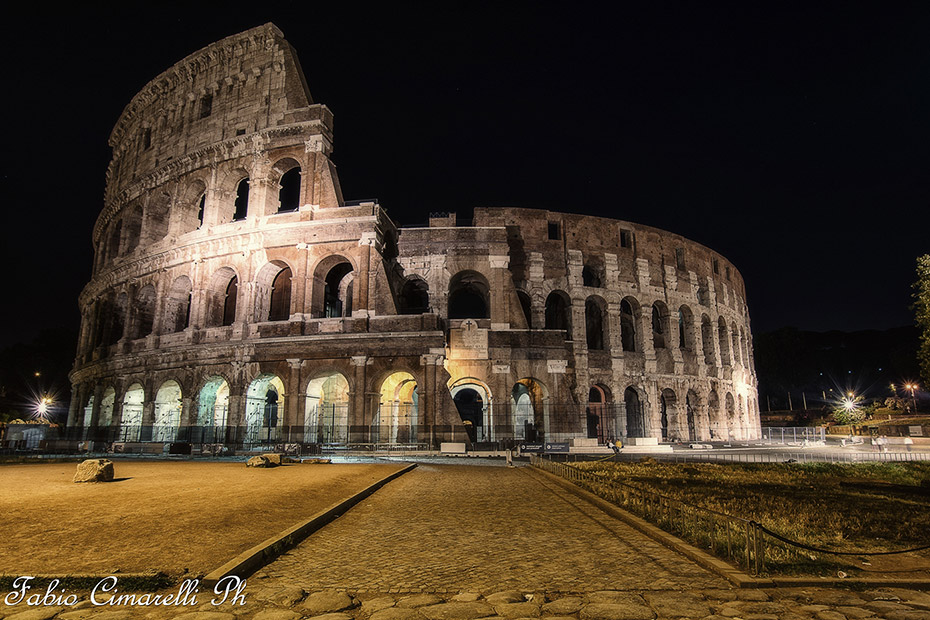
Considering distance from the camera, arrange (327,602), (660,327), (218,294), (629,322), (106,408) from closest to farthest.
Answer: (327,602), (218,294), (106,408), (660,327), (629,322)

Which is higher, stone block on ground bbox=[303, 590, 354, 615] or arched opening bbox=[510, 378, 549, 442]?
arched opening bbox=[510, 378, 549, 442]

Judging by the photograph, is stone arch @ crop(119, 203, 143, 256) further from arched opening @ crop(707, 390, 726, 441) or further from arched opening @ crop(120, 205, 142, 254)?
arched opening @ crop(707, 390, 726, 441)

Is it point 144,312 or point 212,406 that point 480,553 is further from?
→ point 144,312

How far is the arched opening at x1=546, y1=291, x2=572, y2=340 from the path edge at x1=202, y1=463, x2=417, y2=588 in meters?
24.7

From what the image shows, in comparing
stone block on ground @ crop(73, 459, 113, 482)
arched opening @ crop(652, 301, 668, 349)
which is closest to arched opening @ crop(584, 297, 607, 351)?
arched opening @ crop(652, 301, 668, 349)

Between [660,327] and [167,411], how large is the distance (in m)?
28.4

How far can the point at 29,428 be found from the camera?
30719 millimetres

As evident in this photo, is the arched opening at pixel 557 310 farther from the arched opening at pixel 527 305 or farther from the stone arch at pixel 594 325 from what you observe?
the arched opening at pixel 527 305

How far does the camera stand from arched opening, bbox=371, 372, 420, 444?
910 inches

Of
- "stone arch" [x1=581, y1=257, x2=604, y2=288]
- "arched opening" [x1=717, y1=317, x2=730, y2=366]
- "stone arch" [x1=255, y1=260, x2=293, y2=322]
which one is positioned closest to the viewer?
"stone arch" [x1=255, y1=260, x2=293, y2=322]

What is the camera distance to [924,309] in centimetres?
1917

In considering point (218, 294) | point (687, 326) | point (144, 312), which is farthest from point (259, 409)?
point (687, 326)

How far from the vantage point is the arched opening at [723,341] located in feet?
121

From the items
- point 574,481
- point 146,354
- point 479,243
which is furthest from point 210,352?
point 574,481
